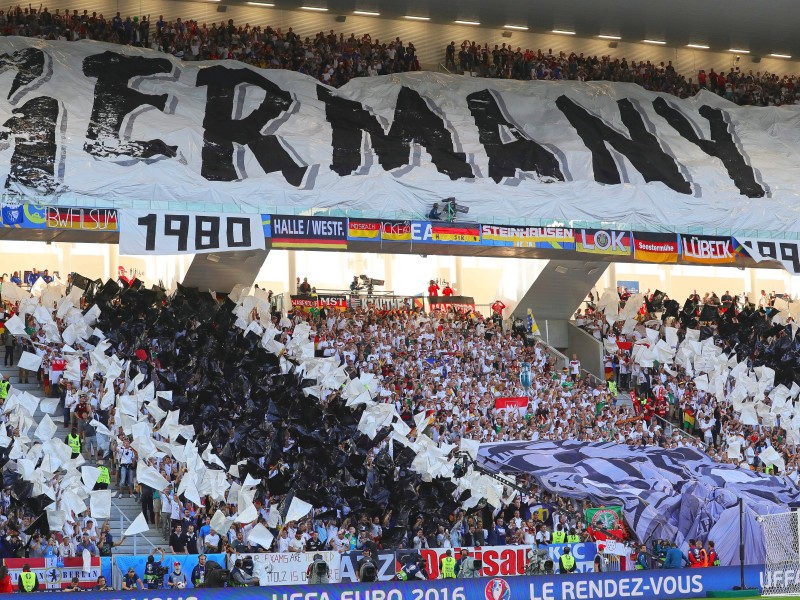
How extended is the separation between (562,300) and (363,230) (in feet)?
29.8

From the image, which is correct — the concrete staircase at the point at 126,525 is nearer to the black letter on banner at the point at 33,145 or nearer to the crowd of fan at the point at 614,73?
the black letter on banner at the point at 33,145

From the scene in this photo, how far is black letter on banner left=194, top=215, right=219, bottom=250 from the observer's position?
29.8 m

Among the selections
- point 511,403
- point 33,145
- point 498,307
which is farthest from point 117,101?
point 498,307

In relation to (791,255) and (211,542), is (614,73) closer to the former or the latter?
(791,255)

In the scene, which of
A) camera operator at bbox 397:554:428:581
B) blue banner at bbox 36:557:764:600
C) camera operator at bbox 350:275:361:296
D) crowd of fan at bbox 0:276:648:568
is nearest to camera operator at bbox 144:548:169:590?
crowd of fan at bbox 0:276:648:568

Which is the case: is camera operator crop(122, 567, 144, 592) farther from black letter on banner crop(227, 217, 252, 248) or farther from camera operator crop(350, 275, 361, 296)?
camera operator crop(350, 275, 361, 296)

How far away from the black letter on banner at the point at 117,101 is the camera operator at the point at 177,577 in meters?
13.1

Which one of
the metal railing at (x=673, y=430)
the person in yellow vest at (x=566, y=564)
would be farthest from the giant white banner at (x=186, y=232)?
the metal railing at (x=673, y=430)

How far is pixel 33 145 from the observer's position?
2997 cm

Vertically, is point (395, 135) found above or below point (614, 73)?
below

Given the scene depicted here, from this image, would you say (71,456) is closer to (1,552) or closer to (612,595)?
(1,552)

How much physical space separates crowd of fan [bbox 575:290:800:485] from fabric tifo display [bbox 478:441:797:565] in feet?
6.89

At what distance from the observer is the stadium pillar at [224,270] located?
3319cm

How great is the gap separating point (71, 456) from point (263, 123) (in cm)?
1248
